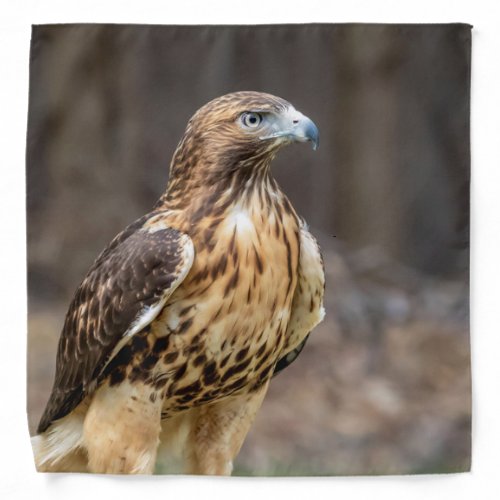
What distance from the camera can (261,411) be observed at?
1523 mm

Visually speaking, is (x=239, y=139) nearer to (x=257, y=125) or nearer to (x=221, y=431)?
(x=257, y=125)

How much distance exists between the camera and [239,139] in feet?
4.46

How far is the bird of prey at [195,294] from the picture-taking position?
1.34 metres

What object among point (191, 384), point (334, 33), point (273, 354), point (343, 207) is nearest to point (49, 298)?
point (191, 384)

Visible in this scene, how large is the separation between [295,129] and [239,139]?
0.38 feet

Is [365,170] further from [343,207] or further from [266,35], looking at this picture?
[266,35]

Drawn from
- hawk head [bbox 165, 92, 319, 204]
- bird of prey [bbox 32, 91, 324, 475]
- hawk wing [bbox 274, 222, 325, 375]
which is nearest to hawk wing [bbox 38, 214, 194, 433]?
bird of prey [bbox 32, 91, 324, 475]

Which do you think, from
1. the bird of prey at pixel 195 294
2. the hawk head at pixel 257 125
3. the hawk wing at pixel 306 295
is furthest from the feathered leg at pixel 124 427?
the hawk head at pixel 257 125

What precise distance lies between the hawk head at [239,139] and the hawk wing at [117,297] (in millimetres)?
126

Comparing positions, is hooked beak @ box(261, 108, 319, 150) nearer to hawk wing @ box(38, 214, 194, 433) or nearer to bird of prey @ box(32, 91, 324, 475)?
bird of prey @ box(32, 91, 324, 475)

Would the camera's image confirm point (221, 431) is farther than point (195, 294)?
Yes

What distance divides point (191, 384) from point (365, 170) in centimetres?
62

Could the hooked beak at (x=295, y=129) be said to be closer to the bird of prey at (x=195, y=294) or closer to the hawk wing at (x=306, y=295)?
the bird of prey at (x=195, y=294)

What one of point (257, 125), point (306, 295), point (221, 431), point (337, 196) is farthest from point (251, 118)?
point (221, 431)
